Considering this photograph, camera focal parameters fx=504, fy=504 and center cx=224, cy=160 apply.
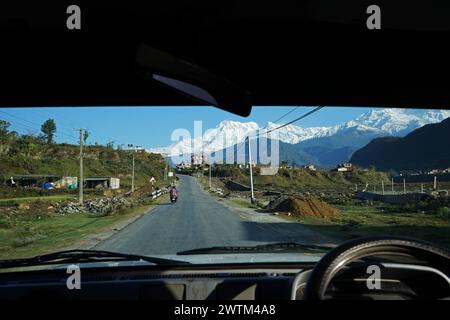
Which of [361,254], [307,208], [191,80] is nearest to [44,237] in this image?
[191,80]

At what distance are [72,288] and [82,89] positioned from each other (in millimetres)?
2871

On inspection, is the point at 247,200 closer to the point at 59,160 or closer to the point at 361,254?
the point at 59,160

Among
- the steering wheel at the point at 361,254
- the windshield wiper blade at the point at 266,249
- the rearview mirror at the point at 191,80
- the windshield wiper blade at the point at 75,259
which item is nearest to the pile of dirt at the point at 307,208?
the windshield wiper blade at the point at 266,249

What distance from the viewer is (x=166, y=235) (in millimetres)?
16438

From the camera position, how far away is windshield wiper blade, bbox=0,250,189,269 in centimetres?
442

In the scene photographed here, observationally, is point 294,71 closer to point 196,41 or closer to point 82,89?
point 196,41

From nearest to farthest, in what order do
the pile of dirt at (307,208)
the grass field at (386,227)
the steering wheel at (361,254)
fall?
1. the steering wheel at (361,254)
2. the grass field at (386,227)
3. the pile of dirt at (307,208)

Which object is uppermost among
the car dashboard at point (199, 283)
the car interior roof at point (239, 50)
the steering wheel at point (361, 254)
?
the car interior roof at point (239, 50)

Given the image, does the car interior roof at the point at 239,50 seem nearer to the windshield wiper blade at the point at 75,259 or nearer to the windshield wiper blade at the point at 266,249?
the windshield wiper blade at the point at 266,249

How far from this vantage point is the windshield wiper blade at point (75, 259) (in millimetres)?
4422

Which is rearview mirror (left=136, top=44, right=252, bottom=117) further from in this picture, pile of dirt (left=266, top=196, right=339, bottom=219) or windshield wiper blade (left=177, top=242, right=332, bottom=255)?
pile of dirt (left=266, top=196, right=339, bottom=219)

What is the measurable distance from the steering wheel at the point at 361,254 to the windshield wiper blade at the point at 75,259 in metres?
2.27

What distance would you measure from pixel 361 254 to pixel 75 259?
300 cm
